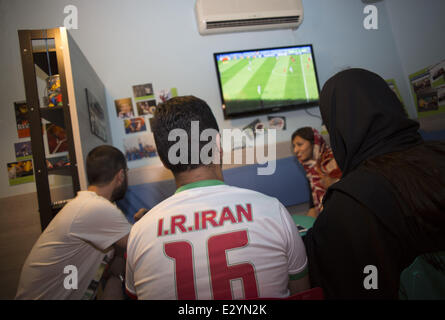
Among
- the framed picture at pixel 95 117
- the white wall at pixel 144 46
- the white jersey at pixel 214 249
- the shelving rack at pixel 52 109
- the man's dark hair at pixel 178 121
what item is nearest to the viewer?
the white jersey at pixel 214 249

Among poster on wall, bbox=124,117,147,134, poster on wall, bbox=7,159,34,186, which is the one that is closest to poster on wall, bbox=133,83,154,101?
poster on wall, bbox=124,117,147,134

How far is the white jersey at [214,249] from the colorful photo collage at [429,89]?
2.82m

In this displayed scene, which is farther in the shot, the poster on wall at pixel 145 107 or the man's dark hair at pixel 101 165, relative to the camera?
the poster on wall at pixel 145 107

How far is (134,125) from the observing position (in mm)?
2398

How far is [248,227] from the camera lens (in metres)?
0.70

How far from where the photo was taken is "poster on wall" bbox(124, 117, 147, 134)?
2.39 m

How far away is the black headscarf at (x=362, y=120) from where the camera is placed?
2.91 feet

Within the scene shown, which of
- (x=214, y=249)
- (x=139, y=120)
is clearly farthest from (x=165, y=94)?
(x=214, y=249)

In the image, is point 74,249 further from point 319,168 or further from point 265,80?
point 265,80

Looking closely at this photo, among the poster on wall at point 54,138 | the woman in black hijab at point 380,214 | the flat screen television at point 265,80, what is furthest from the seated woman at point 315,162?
the poster on wall at point 54,138

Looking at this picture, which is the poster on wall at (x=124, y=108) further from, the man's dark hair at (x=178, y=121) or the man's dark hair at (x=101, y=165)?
the man's dark hair at (x=178, y=121)
